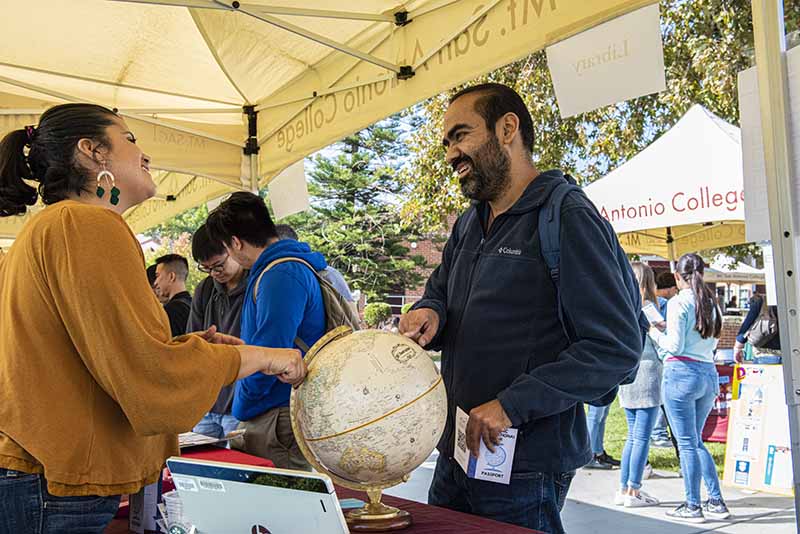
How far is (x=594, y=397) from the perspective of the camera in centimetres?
194

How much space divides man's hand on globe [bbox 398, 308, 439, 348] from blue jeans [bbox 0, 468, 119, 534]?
0.90 m

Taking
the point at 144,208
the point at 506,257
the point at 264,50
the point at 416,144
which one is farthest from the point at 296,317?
the point at 416,144

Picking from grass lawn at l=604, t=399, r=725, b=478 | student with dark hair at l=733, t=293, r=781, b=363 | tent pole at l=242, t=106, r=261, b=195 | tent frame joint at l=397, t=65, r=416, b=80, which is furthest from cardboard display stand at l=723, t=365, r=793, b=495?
tent pole at l=242, t=106, r=261, b=195

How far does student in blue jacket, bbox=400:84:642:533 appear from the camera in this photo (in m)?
1.88

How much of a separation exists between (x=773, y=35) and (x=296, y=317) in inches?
71.4

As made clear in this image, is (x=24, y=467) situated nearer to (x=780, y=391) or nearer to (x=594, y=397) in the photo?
(x=594, y=397)

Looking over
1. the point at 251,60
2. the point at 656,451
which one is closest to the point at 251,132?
the point at 251,60

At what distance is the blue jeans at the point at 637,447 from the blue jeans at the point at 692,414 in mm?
193

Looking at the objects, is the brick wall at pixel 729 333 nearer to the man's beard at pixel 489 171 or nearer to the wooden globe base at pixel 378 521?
the man's beard at pixel 489 171

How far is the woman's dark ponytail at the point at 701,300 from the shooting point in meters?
5.64

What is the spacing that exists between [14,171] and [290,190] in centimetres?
361

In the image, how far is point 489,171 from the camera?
221 centimetres

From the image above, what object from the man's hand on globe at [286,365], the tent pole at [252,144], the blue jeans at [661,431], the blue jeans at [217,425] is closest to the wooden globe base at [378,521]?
the man's hand on globe at [286,365]

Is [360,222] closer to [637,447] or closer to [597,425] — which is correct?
[597,425]
